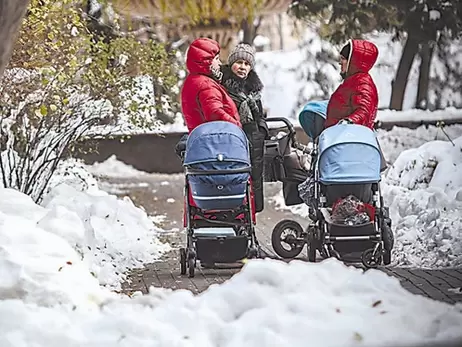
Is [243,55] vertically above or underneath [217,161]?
above

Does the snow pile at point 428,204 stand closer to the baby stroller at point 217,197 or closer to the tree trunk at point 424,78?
the baby stroller at point 217,197

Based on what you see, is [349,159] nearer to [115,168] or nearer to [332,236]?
[332,236]

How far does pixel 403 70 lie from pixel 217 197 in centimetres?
1145

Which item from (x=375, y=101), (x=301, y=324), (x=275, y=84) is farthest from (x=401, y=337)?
(x=275, y=84)

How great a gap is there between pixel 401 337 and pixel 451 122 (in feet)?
42.9

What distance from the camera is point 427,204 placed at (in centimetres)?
955

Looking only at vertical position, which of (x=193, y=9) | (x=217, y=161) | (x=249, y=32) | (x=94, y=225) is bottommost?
(x=94, y=225)

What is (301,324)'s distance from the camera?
4812 mm

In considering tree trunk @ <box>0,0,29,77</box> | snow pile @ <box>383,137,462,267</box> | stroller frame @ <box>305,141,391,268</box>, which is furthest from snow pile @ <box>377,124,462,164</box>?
tree trunk @ <box>0,0,29,77</box>

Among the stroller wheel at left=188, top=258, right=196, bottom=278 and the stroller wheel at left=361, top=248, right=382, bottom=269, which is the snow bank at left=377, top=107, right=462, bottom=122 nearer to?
the stroller wheel at left=361, top=248, right=382, bottom=269

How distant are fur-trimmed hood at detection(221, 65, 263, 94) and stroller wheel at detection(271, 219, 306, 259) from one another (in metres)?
1.21

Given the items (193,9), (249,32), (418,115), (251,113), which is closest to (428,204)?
(251,113)

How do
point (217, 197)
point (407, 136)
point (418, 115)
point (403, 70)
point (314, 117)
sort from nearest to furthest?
point (217, 197)
point (314, 117)
point (407, 136)
point (418, 115)
point (403, 70)

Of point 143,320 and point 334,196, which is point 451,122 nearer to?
point 334,196
